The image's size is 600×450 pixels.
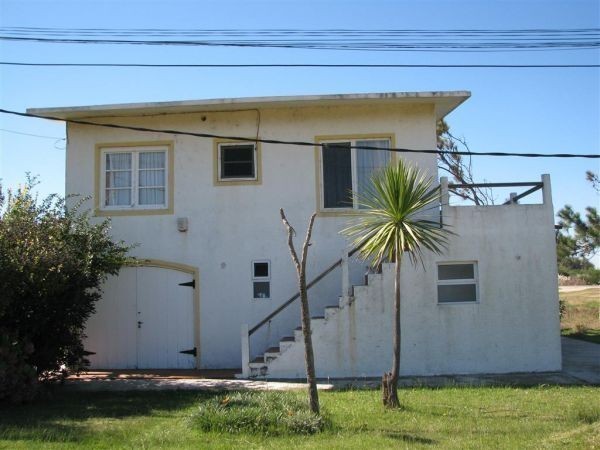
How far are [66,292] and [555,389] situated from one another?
27.7ft

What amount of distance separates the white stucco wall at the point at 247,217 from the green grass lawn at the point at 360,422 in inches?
118

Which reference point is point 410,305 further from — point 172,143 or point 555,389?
point 172,143

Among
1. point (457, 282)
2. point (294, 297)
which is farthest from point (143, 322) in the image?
point (457, 282)

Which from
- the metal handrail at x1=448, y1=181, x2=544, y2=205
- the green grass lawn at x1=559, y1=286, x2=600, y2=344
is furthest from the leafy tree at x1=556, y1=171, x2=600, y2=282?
the metal handrail at x1=448, y1=181, x2=544, y2=205

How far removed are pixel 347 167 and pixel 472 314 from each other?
4.05 meters

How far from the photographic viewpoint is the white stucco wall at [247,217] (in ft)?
43.1

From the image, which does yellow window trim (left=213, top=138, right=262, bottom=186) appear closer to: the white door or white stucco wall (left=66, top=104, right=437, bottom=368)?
white stucco wall (left=66, top=104, right=437, bottom=368)

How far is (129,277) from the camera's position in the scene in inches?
532

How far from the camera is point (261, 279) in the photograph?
13234 millimetres

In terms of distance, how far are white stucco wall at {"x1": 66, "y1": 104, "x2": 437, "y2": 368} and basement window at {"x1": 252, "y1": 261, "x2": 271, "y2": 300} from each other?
0.36 ft

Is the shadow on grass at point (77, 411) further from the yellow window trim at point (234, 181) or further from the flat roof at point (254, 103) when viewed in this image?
the flat roof at point (254, 103)

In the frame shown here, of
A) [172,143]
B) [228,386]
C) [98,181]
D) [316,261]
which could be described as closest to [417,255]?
[316,261]

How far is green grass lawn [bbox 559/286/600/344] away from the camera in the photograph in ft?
65.7

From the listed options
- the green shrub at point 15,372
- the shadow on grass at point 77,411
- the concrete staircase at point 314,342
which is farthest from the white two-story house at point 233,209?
the green shrub at point 15,372
